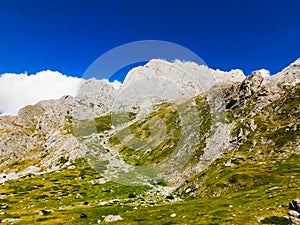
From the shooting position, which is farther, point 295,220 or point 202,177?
point 202,177

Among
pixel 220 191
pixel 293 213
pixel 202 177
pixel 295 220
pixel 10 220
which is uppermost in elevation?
pixel 202 177

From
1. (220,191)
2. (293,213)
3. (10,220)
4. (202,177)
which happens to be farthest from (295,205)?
(202,177)

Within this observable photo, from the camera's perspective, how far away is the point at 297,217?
41.1 metres

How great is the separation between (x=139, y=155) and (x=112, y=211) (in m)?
122

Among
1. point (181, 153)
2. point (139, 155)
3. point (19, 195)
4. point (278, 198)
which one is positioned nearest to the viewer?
point (278, 198)

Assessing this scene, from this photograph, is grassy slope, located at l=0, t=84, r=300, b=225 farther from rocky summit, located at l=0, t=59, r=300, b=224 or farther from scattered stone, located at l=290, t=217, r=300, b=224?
scattered stone, located at l=290, t=217, r=300, b=224

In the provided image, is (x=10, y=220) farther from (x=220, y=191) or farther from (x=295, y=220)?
(x=295, y=220)

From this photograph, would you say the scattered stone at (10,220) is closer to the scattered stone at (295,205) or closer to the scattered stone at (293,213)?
the scattered stone at (293,213)

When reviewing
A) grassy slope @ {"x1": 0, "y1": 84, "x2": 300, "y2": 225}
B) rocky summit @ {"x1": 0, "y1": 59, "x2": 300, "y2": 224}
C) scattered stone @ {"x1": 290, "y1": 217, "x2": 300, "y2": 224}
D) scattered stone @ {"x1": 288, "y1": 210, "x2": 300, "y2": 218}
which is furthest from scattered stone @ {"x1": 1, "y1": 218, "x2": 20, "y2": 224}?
scattered stone @ {"x1": 290, "y1": 217, "x2": 300, "y2": 224}

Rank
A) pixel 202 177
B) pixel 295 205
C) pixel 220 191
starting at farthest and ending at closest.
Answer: pixel 202 177 → pixel 220 191 → pixel 295 205

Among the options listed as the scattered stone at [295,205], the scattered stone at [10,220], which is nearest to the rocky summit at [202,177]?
the scattered stone at [295,205]

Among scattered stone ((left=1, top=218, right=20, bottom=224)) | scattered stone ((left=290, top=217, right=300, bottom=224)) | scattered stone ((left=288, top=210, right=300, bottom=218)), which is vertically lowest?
scattered stone ((left=290, top=217, right=300, bottom=224))

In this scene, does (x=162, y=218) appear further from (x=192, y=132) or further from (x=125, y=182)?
(x=192, y=132)

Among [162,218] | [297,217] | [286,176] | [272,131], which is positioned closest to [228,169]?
[286,176]
